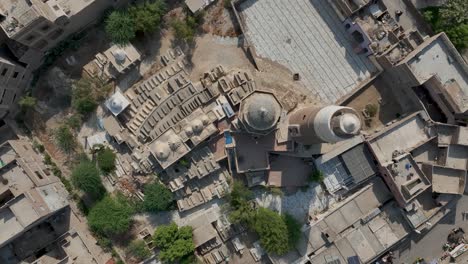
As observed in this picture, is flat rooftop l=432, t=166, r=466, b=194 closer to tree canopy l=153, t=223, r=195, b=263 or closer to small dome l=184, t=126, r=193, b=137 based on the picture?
small dome l=184, t=126, r=193, b=137

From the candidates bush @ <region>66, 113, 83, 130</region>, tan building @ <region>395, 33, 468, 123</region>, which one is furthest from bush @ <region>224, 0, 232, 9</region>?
bush @ <region>66, 113, 83, 130</region>

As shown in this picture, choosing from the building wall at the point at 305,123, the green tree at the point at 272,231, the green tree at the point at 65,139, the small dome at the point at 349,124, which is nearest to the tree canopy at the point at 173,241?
the green tree at the point at 272,231

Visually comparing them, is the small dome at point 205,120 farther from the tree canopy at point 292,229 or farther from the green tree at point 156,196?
the tree canopy at point 292,229

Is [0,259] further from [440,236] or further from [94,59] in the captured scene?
[440,236]

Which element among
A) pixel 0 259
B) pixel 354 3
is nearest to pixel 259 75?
pixel 354 3

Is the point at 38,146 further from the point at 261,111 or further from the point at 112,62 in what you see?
the point at 261,111
